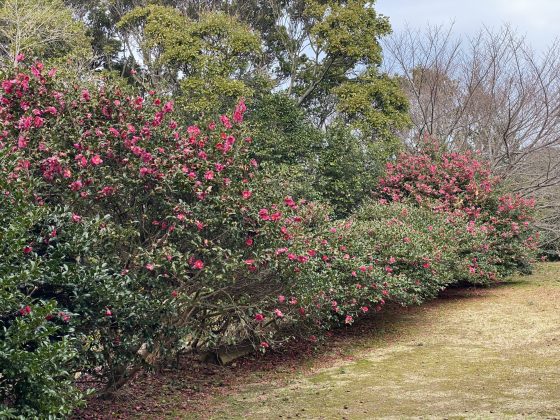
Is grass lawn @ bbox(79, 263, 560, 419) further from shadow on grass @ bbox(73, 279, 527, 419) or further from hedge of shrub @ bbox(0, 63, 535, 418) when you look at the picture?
hedge of shrub @ bbox(0, 63, 535, 418)

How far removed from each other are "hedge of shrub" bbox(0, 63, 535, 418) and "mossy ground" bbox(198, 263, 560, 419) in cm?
83

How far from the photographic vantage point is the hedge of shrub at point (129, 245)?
406cm

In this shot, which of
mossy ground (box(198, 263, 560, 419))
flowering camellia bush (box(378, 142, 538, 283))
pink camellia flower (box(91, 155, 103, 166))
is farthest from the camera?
flowering camellia bush (box(378, 142, 538, 283))

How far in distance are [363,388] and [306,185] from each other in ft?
19.7

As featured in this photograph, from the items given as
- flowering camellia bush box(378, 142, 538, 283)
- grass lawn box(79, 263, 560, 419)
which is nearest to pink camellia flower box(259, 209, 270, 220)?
grass lawn box(79, 263, 560, 419)

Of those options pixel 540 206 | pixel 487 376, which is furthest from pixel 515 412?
pixel 540 206

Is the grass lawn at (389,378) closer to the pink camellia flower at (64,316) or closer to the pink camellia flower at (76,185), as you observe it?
the pink camellia flower at (64,316)

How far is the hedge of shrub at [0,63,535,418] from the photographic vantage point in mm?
4059

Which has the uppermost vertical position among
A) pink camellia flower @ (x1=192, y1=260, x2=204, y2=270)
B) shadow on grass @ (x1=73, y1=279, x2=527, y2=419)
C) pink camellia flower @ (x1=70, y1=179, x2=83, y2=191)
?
pink camellia flower @ (x1=70, y1=179, x2=83, y2=191)

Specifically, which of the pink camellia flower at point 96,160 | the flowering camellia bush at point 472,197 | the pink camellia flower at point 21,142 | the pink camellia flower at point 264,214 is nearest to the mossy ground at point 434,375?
the pink camellia flower at point 264,214

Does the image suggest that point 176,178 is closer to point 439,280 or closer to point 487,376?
point 487,376

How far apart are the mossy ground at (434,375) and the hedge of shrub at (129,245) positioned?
32.6 inches

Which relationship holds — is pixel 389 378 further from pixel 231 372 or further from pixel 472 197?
pixel 472 197

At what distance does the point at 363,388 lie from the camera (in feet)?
23.3
